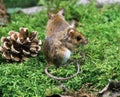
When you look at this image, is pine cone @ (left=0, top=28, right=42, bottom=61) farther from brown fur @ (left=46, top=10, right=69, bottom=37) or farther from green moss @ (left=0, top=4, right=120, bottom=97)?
brown fur @ (left=46, top=10, right=69, bottom=37)

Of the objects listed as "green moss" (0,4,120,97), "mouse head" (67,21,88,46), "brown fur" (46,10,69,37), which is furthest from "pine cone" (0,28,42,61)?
"mouse head" (67,21,88,46)

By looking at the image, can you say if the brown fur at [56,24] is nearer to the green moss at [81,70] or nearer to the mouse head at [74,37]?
the green moss at [81,70]

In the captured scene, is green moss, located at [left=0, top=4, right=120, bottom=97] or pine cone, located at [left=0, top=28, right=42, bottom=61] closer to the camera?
green moss, located at [left=0, top=4, right=120, bottom=97]

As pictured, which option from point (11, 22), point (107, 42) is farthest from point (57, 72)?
point (11, 22)

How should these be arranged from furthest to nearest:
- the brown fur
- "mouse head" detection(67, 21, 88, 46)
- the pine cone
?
the brown fur → the pine cone → "mouse head" detection(67, 21, 88, 46)

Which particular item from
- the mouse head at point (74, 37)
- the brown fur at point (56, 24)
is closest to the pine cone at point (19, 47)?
the brown fur at point (56, 24)

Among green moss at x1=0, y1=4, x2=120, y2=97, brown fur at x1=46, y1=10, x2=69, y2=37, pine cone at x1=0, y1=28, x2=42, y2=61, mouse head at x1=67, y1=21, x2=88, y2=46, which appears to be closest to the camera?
green moss at x1=0, y1=4, x2=120, y2=97

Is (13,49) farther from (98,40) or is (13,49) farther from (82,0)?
(82,0)

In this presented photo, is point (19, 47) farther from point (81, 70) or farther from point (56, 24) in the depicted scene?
point (81, 70)

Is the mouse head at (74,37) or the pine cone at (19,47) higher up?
the mouse head at (74,37)
